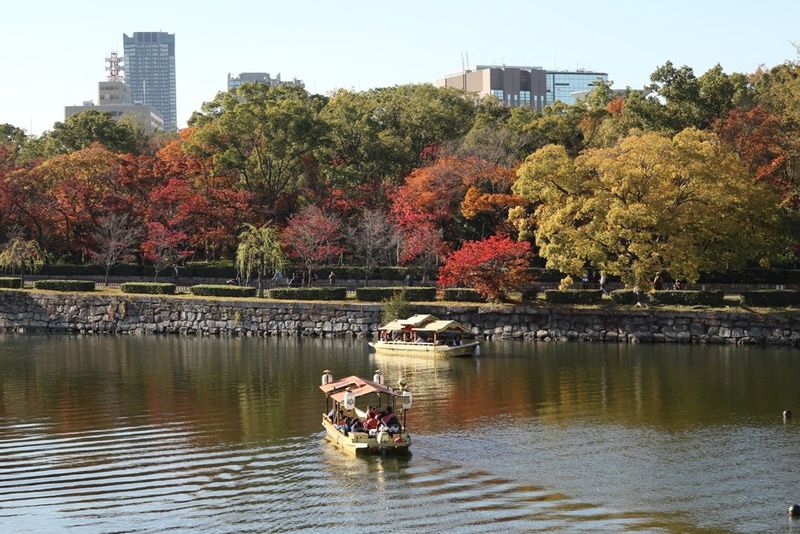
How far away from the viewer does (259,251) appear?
71.6 m

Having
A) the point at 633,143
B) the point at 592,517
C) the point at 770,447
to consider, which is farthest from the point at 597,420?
the point at 633,143

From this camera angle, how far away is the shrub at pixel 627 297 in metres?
64.5

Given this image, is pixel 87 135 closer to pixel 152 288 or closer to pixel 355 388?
pixel 152 288

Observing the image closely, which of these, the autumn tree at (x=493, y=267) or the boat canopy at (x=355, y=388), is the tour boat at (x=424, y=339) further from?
the boat canopy at (x=355, y=388)

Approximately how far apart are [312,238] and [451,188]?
10.1 meters

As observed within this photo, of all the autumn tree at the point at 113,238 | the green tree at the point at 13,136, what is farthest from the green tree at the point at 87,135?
the autumn tree at the point at 113,238

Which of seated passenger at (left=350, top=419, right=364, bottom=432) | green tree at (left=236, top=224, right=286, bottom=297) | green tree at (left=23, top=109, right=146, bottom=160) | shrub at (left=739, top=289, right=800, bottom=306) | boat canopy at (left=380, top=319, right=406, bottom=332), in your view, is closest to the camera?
seated passenger at (left=350, top=419, right=364, bottom=432)

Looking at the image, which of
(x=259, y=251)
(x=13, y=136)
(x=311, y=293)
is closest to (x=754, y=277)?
(x=311, y=293)

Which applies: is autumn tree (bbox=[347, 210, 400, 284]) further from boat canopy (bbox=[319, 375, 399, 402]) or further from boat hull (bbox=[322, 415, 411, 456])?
boat hull (bbox=[322, 415, 411, 456])

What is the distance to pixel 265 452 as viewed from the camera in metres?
33.0

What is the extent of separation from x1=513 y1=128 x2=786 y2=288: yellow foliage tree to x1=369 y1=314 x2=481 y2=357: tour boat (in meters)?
10.2

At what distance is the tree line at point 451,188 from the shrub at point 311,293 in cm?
385

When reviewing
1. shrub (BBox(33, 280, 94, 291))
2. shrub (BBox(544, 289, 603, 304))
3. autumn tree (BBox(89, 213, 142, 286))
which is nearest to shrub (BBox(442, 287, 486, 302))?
shrub (BBox(544, 289, 603, 304))

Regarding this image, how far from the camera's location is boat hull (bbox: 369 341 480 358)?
5656cm
